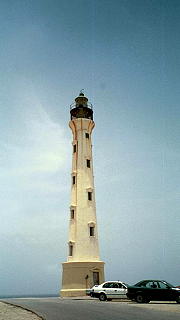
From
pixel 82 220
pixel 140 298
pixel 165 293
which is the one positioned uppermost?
pixel 82 220

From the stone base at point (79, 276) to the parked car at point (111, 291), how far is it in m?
7.62

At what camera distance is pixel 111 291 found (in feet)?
83.1

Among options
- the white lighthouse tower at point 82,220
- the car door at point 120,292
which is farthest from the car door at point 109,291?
the white lighthouse tower at point 82,220

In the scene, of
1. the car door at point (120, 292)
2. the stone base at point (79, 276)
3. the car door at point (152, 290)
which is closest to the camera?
the car door at point (152, 290)

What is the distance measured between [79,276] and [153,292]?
13682mm

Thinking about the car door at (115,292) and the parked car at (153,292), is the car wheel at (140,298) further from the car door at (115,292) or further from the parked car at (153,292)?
the car door at (115,292)

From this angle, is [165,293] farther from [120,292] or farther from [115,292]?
[115,292]

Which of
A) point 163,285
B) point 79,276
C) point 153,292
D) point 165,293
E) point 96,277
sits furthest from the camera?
point 96,277

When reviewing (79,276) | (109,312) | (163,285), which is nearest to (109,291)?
(163,285)

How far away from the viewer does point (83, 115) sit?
42.5 meters

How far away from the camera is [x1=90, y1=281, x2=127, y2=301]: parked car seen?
25.2m

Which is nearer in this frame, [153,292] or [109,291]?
[153,292]

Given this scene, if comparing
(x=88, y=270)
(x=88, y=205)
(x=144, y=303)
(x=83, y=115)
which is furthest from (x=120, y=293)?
(x=83, y=115)

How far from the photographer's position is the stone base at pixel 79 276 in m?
33.4
